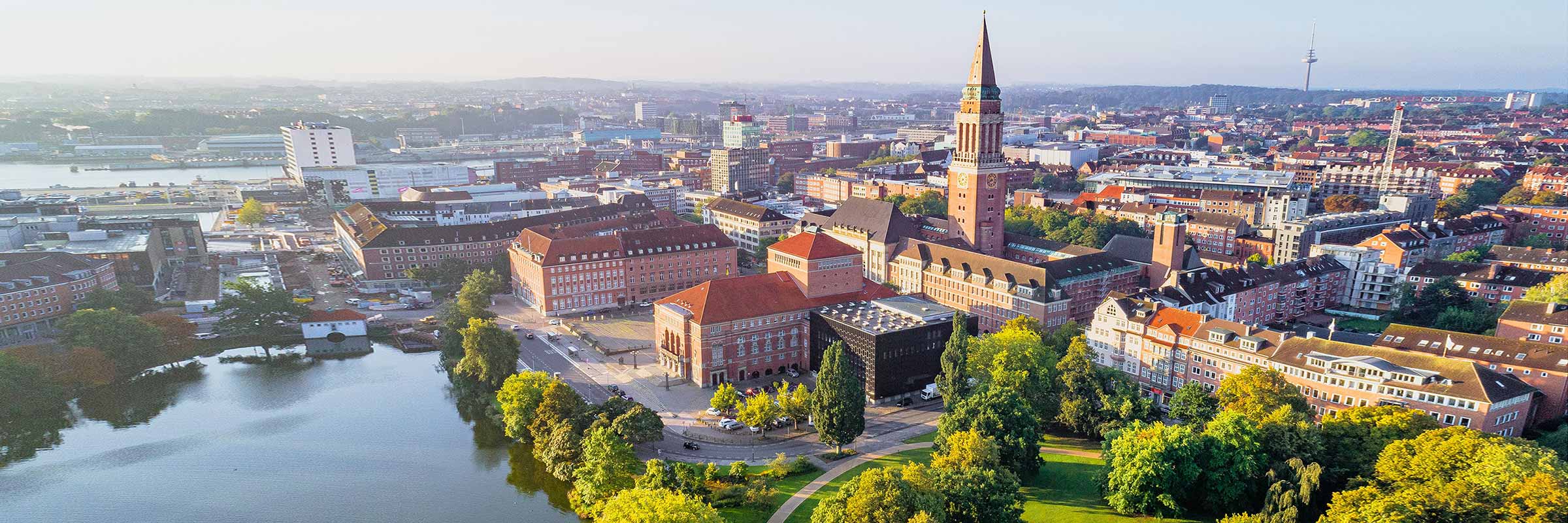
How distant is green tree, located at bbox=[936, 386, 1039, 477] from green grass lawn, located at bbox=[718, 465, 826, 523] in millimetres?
9430

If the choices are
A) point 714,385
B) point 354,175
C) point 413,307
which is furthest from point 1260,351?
point 354,175

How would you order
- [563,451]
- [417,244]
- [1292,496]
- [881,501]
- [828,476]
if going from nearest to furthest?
[881,501]
[1292,496]
[828,476]
[563,451]
[417,244]

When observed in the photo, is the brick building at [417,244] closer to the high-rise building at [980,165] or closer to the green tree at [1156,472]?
the high-rise building at [980,165]

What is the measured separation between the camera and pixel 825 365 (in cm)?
5750

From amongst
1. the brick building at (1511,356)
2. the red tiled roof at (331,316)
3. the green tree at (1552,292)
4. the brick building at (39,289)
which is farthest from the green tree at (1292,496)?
the brick building at (39,289)

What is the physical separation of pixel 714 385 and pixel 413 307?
50038 millimetres

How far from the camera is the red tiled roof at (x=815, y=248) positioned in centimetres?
7762

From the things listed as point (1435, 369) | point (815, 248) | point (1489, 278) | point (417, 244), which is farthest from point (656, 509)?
point (1489, 278)

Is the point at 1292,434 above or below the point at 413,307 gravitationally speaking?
above

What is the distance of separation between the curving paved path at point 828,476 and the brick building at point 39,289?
84647 mm

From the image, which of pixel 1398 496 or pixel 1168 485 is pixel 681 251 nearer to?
pixel 1168 485

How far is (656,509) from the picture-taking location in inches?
1577

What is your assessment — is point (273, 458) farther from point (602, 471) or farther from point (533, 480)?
point (602, 471)

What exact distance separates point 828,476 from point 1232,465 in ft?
80.8
